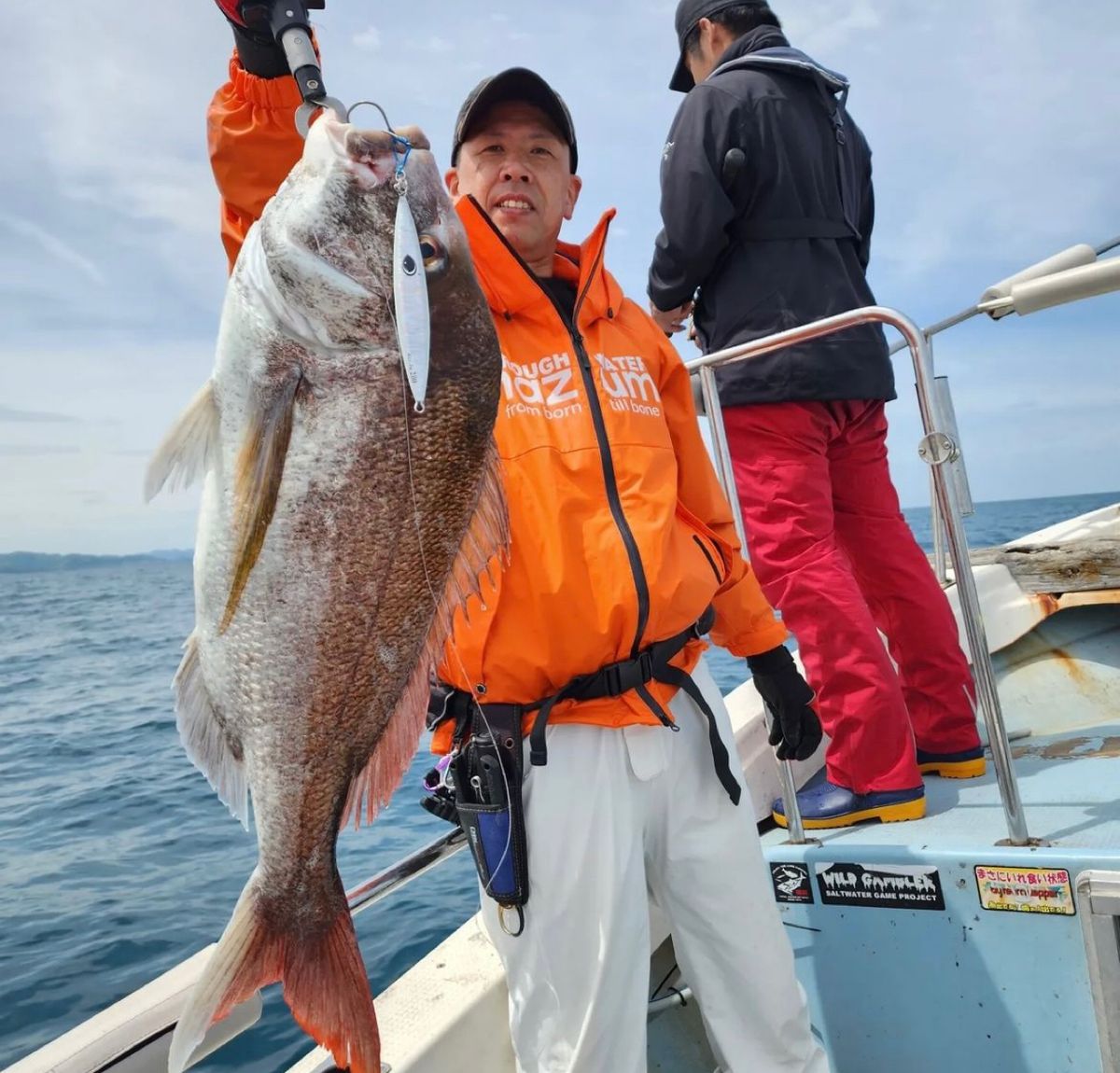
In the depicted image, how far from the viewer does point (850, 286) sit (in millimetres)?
3059

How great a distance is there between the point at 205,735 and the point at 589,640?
75cm

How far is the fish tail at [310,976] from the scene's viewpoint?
1490mm

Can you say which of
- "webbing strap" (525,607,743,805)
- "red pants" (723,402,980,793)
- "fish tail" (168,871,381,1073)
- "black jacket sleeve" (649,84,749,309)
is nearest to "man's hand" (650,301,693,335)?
Result: "black jacket sleeve" (649,84,749,309)

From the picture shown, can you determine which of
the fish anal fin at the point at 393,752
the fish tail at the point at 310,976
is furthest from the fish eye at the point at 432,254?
the fish tail at the point at 310,976

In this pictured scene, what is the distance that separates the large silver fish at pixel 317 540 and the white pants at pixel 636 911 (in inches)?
15.6

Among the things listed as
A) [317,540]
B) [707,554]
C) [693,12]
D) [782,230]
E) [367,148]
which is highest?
[693,12]

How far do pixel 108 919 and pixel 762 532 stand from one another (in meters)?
5.56

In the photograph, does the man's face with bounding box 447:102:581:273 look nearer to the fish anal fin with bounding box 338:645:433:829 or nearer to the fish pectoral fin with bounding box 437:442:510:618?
the fish pectoral fin with bounding box 437:442:510:618

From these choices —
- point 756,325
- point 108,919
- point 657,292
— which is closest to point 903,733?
point 756,325

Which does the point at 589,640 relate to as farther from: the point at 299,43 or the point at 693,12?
the point at 693,12

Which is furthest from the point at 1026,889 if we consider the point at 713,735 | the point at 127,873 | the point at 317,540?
the point at 127,873

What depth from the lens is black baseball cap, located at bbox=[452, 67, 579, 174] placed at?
212 cm

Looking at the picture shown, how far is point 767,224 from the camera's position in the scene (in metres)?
2.99

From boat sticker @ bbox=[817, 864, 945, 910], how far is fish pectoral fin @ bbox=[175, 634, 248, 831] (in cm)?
167
